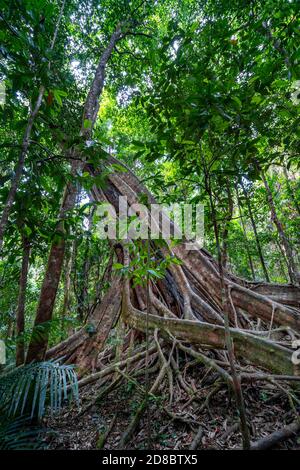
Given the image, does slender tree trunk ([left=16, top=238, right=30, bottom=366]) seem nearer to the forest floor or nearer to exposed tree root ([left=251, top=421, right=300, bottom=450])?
the forest floor

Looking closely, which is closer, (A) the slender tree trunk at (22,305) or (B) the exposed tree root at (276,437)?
(B) the exposed tree root at (276,437)

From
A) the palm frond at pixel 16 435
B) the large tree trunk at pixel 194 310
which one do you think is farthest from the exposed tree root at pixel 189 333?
the palm frond at pixel 16 435

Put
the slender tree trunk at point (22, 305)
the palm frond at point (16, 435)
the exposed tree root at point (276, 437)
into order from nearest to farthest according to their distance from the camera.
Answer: the exposed tree root at point (276, 437) < the palm frond at point (16, 435) < the slender tree trunk at point (22, 305)

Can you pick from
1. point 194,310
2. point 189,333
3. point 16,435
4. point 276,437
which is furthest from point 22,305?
point 276,437

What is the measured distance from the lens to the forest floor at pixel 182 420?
1.75 meters

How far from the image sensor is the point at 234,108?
1.33 metres

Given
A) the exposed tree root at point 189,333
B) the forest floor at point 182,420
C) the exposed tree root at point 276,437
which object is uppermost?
the exposed tree root at point 189,333

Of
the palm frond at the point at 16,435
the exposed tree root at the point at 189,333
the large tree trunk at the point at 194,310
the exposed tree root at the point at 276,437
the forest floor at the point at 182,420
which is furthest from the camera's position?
the large tree trunk at the point at 194,310

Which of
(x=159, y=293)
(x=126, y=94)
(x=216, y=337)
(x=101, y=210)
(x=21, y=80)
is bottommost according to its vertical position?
(x=216, y=337)

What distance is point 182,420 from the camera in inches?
76.6

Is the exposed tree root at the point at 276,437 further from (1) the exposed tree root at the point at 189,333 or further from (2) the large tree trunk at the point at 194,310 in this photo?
(2) the large tree trunk at the point at 194,310
